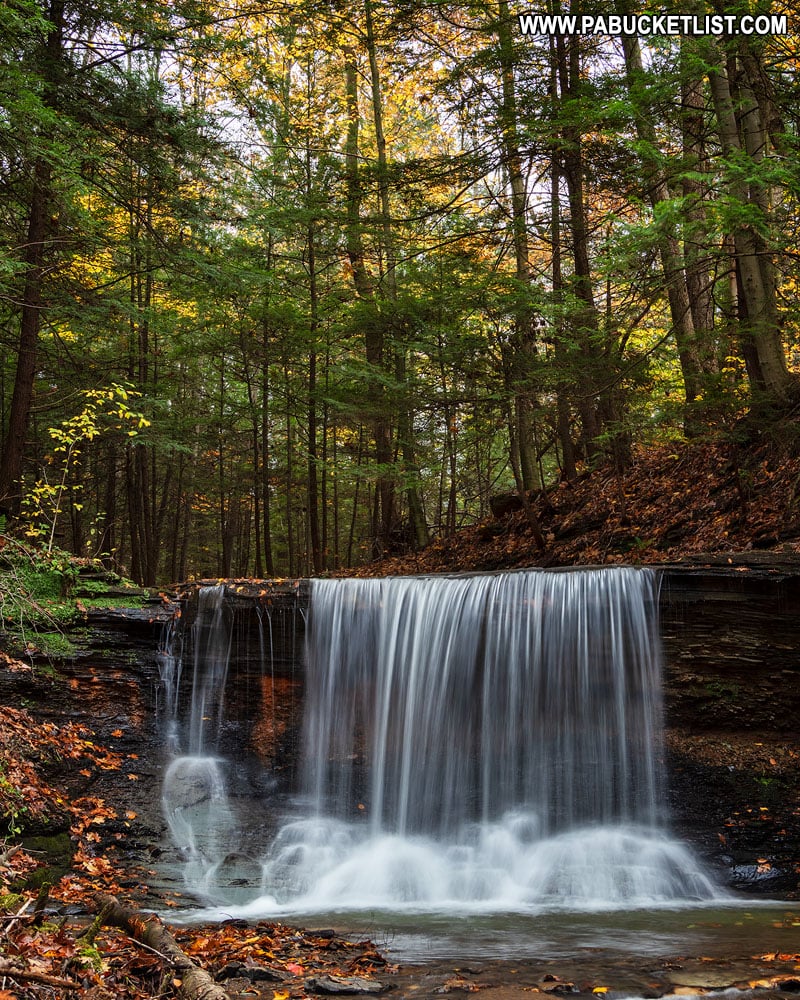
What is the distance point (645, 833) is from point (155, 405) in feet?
33.1

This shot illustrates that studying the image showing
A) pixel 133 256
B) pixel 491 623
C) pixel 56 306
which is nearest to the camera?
pixel 491 623

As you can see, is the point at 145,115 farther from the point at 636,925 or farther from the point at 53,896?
the point at 636,925

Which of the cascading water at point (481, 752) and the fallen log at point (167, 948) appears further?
the cascading water at point (481, 752)

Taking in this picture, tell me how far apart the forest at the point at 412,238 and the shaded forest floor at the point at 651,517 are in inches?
20.1

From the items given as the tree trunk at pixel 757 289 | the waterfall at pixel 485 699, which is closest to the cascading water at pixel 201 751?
the waterfall at pixel 485 699

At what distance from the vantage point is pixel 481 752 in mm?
7973

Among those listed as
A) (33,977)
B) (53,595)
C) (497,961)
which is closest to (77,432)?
(53,595)

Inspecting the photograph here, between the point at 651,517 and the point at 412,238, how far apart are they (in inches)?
259

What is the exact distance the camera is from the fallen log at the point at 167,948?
3.00 meters

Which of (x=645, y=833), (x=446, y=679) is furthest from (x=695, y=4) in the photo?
(x=645, y=833)

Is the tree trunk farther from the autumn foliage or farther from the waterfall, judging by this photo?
the autumn foliage

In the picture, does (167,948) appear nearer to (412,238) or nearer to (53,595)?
(53,595)

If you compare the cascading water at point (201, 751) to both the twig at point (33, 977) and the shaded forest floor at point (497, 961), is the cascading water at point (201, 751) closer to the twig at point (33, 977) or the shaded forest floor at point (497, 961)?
the shaded forest floor at point (497, 961)

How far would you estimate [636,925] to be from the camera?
5.29 m
